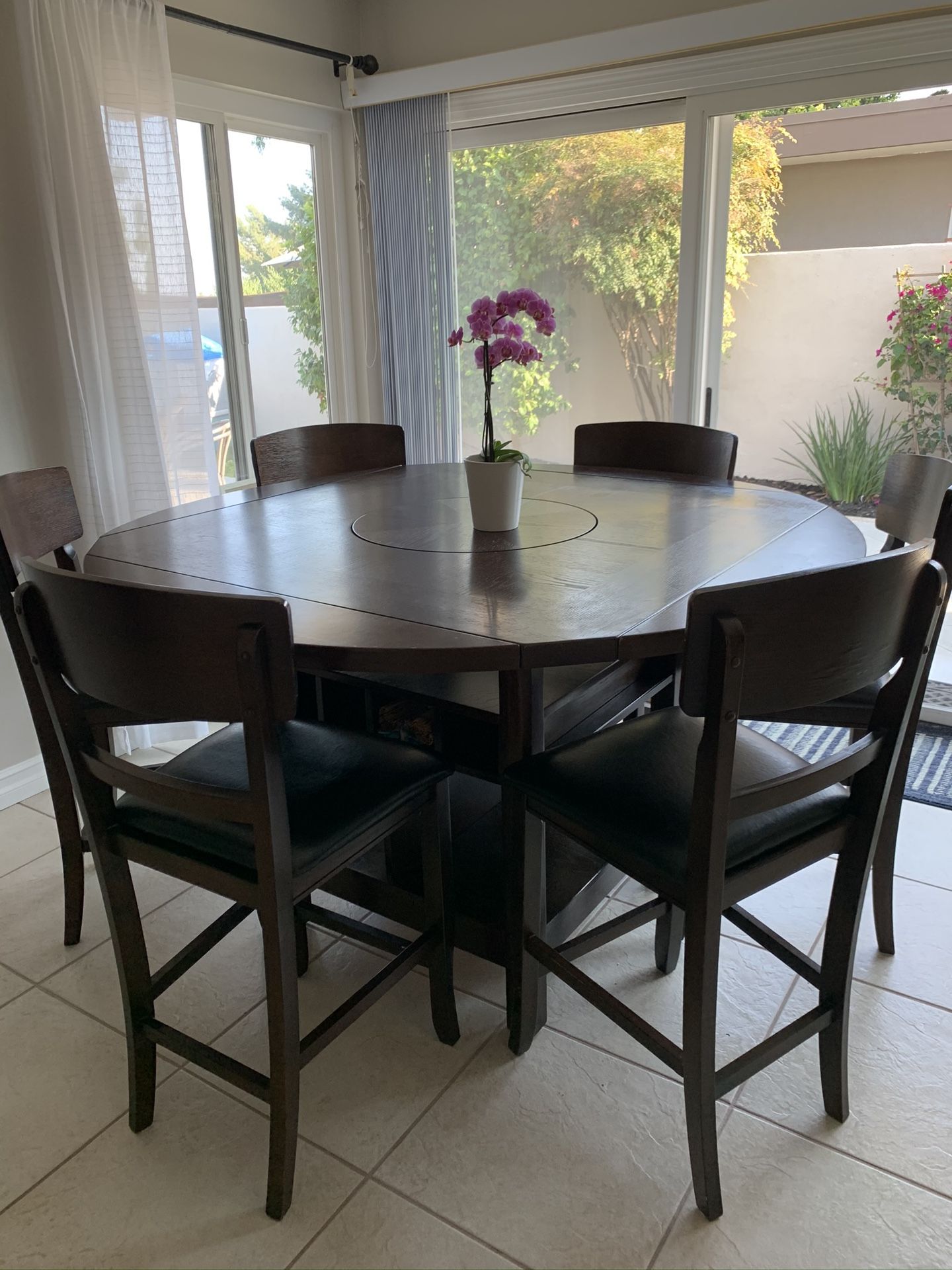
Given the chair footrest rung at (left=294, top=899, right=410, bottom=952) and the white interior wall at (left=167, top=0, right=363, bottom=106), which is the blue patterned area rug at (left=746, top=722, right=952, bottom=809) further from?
the white interior wall at (left=167, top=0, right=363, bottom=106)

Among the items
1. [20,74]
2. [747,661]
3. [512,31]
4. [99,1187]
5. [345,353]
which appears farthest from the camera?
[345,353]

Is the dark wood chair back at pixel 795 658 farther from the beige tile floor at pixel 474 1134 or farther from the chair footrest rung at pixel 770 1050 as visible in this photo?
the beige tile floor at pixel 474 1134

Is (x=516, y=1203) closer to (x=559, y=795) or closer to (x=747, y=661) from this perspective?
(x=559, y=795)

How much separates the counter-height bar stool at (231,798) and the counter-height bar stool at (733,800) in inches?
8.5

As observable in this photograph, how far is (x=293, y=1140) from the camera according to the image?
4.45ft

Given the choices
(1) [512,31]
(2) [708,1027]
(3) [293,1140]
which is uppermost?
(1) [512,31]

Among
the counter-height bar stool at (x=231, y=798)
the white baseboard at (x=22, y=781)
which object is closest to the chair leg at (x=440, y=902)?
the counter-height bar stool at (x=231, y=798)

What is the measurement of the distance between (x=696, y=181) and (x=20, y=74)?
78.2 inches

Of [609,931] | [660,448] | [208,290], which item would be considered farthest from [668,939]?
[208,290]

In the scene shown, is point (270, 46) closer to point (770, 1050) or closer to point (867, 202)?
point (867, 202)

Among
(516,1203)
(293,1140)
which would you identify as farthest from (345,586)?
(516,1203)

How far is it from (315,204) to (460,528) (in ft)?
7.55

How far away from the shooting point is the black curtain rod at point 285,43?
110 inches

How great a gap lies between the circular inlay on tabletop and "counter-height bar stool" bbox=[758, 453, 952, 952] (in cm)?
56
